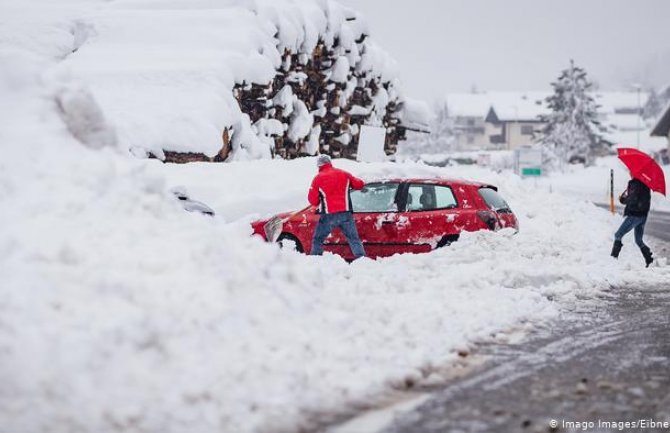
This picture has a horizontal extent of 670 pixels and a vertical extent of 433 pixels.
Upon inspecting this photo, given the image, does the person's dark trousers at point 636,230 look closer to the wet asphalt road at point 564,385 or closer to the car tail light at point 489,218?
the car tail light at point 489,218

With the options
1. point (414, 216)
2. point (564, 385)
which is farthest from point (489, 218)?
point (564, 385)

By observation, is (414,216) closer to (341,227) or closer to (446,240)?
(446,240)

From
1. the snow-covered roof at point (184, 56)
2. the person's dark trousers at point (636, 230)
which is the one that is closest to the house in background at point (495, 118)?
the snow-covered roof at point (184, 56)

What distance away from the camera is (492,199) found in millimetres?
11484

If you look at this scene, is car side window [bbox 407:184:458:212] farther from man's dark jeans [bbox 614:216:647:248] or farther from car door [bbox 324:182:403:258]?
man's dark jeans [bbox 614:216:647:248]

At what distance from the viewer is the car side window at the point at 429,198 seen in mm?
11172

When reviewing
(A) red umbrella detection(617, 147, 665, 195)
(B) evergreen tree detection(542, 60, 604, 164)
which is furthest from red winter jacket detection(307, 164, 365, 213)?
(B) evergreen tree detection(542, 60, 604, 164)

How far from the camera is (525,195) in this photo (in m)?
20.1

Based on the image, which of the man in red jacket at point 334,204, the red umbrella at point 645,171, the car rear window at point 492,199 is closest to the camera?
the man in red jacket at point 334,204

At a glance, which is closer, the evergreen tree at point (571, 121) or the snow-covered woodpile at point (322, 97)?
the snow-covered woodpile at point (322, 97)

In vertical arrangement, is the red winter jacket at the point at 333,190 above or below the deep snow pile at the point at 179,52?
below

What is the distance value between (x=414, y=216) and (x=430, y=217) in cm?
24

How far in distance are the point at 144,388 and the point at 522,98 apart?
112m

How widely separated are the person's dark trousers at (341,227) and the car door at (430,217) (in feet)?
3.26
